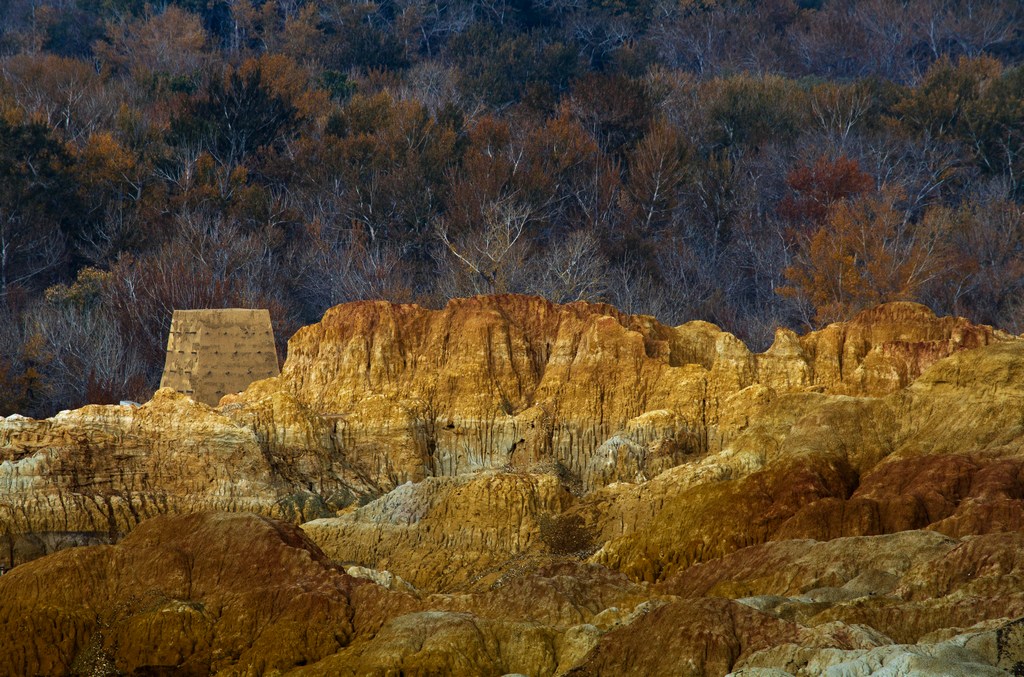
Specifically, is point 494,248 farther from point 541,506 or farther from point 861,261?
point 541,506

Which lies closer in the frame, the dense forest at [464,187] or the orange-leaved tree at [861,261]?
the orange-leaved tree at [861,261]

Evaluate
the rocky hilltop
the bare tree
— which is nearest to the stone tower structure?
the rocky hilltop

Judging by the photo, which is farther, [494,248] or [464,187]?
[464,187]

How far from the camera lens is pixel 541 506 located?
29.7 meters

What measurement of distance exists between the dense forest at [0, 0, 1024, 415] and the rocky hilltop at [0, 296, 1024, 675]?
74.9 ft

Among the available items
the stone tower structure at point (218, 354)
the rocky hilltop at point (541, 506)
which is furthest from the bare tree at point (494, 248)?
the rocky hilltop at point (541, 506)

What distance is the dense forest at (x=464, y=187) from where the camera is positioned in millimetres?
63625

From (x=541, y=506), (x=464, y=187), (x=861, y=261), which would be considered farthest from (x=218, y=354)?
(x=464, y=187)

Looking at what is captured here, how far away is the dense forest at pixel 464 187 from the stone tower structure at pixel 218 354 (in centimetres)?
1623

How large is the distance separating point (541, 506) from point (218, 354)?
11.1 m

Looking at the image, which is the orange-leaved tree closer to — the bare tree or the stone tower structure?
the bare tree

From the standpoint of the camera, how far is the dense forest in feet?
209

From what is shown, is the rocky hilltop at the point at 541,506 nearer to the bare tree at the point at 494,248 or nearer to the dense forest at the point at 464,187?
the dense forest at the point at 464,187

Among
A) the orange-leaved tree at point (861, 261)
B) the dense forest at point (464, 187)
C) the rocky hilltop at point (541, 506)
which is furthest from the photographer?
the dense forest at point (464, 187)
